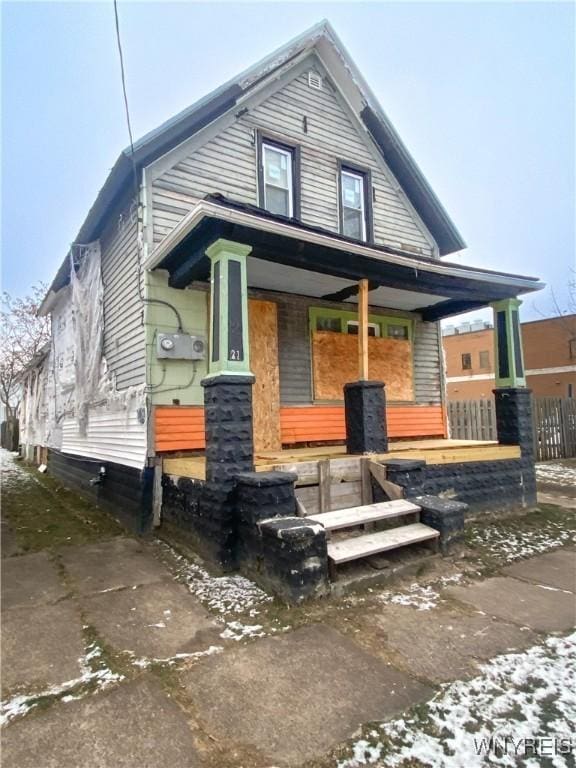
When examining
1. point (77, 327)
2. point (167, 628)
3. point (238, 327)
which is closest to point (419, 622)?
point (167, 628)

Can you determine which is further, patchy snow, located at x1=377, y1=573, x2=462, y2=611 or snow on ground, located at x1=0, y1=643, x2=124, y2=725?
patchy snow, located at x1=377, y1=573, x2=462, y2=611

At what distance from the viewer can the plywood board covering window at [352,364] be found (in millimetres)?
7422

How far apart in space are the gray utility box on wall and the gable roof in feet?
8.06

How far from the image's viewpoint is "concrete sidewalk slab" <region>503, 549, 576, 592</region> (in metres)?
3.82

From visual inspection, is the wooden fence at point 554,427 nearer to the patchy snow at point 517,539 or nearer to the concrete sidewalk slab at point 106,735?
the patchy snow at point 517,539

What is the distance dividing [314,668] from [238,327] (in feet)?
10.1

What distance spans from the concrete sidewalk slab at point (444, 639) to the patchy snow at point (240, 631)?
82 cm

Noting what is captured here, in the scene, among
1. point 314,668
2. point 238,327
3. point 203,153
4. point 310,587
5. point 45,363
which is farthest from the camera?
point 45,363

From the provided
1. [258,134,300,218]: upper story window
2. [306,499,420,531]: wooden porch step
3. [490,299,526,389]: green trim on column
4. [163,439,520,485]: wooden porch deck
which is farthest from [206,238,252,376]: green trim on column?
[490,299,526,389]: green trim on column

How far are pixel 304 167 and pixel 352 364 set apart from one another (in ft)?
11.9

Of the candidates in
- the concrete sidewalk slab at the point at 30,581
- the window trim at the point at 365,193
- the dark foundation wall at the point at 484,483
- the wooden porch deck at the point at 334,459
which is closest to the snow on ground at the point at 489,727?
the wooden porch deck at the point at 334,459

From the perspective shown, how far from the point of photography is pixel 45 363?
537 inches

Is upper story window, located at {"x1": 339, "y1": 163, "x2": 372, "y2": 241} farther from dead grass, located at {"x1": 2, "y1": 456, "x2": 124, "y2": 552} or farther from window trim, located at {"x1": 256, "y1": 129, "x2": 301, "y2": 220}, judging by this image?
dead grass, located at {"x1": 2, "y1": 456, "x2": 124, "y2": 552}

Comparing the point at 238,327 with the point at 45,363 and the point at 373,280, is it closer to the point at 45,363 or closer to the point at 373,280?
the point at 373,280
